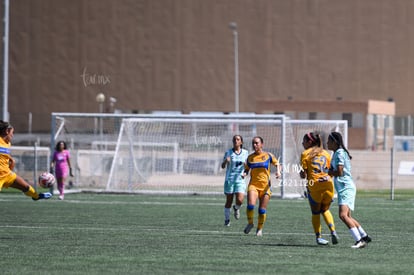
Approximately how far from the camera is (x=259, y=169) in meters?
18.5

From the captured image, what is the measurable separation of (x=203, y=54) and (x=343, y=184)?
177ft

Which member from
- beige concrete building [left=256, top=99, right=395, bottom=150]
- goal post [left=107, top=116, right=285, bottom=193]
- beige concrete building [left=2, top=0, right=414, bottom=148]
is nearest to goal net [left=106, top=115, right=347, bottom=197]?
goal post [left=107, top=116, right=285, bottom=193]

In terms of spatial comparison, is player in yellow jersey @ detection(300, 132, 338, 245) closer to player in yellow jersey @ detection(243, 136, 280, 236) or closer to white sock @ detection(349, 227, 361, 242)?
white sock @ detection(349, 227, 361, 242)

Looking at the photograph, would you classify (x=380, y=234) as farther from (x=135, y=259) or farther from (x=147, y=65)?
(x=147, y=65)

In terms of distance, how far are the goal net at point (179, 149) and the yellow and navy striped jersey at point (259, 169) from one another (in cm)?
1482

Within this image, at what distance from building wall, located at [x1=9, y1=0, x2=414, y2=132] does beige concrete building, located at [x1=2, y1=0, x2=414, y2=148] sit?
0.22ft

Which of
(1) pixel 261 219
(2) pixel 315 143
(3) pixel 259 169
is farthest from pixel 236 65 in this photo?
(2) pixel 315 143

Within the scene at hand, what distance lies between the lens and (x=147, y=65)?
226ft

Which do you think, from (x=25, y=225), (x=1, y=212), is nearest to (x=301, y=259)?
(x=25, y=225)

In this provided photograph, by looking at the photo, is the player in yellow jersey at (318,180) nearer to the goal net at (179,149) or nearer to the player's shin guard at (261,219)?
the player's shin guard at (261,219)

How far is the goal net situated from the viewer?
34375 millimetres

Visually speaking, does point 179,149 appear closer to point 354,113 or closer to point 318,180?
point 318,180

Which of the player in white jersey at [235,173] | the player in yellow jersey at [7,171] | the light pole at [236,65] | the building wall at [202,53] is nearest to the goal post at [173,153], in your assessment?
the player in white jersey at [235,173]

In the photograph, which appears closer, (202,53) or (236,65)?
(236,65)
